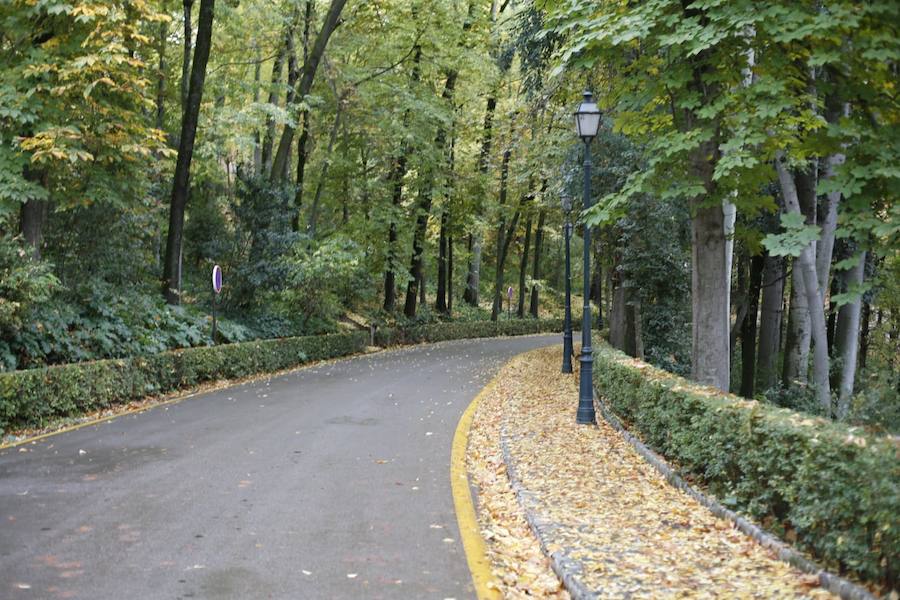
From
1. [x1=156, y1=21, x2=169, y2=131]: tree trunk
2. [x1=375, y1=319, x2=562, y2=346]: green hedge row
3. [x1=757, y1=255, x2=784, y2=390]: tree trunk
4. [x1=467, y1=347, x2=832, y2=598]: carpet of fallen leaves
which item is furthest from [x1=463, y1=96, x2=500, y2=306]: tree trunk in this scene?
[x1=467, y1=347, x2=832, y2=598]: carpet of fallen leaves

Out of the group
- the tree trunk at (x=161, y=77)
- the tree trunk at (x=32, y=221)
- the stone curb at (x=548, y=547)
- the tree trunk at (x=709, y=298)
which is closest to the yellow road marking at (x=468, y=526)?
the stone curb at (x=548, y=547)

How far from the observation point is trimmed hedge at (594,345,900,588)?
14.6 feet

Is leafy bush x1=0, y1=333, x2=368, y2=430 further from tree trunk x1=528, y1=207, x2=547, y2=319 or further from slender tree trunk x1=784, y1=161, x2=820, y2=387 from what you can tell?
tree trunk x1=528, y1=207, x2=547, y2=319

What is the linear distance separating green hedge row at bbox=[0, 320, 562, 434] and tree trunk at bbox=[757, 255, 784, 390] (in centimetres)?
1291

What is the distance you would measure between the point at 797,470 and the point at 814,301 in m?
8.56

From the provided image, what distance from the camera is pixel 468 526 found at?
666 cm

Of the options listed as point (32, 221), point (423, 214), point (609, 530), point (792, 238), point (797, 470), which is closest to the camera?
point (797, 470)

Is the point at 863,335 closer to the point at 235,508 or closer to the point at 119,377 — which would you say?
the point at 119,377

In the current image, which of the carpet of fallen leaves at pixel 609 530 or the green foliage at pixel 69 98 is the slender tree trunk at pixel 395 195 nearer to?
the green foliage at pixel 69 98

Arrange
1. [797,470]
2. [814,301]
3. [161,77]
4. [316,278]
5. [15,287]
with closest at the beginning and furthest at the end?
[797,470] → [15,287] → [814,301] → [161,77] → [316,278]

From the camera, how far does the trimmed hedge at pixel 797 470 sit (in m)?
4.44

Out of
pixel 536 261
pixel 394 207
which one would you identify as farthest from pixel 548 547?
pixel 536 261

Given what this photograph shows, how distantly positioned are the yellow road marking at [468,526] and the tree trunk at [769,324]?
11.1m

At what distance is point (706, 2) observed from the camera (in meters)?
7.80
